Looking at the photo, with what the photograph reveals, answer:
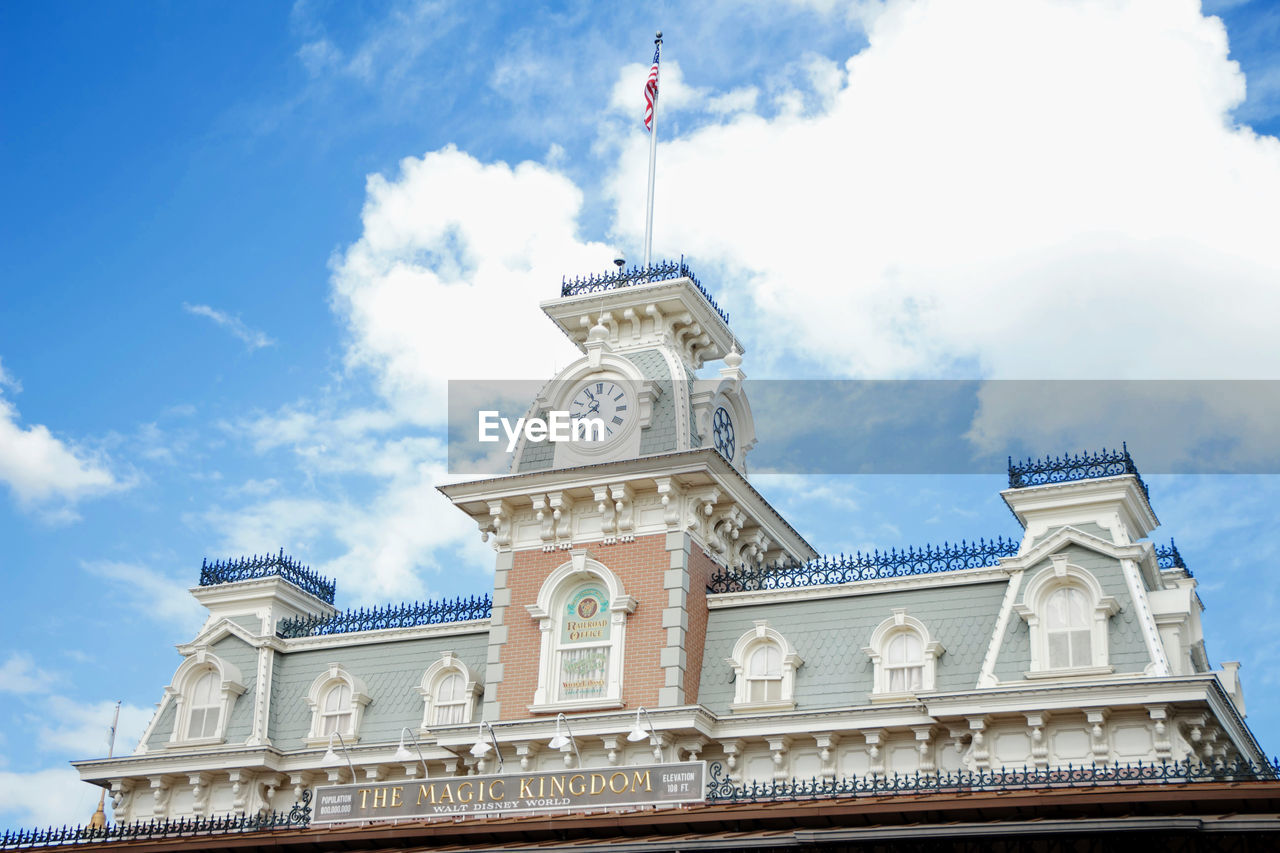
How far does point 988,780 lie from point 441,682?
1200 centimetres

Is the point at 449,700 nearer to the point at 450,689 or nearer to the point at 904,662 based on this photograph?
the point at 450,689

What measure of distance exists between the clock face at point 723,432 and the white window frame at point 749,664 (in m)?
4.36

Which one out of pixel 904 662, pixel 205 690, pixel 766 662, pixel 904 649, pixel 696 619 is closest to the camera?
pixel 904 662

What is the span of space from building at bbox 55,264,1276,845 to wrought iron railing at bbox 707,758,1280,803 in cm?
20

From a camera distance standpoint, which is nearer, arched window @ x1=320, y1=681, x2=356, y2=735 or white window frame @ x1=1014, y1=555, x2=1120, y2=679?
white window frame @ x1=1014, y1=555, x2=1120, y2=679

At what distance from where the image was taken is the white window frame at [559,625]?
2842 centimetres

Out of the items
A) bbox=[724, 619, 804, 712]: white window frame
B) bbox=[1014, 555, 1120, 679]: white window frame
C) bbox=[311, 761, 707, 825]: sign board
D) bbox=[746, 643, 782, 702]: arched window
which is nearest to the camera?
bbox=[311, 761, 707, 825]: sign board

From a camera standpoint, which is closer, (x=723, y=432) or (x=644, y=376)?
(x=644, y=376)

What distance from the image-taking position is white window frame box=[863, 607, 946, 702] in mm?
26781

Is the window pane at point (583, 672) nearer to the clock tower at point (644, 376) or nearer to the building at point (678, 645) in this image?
the building at point (678, 645)

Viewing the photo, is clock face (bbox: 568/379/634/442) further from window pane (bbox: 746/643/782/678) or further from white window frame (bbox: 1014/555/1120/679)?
white window frame (bbox: 1014/555/1120/679)

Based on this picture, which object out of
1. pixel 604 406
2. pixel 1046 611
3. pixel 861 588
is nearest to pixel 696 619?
pixel 861 588

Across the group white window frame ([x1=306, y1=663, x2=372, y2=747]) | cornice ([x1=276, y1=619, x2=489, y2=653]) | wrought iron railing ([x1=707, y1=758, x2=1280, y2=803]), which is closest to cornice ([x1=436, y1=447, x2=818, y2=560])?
cornice ([x1=276, y1=619, x2=489, y2=653])

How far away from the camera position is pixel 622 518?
30.0 metres
